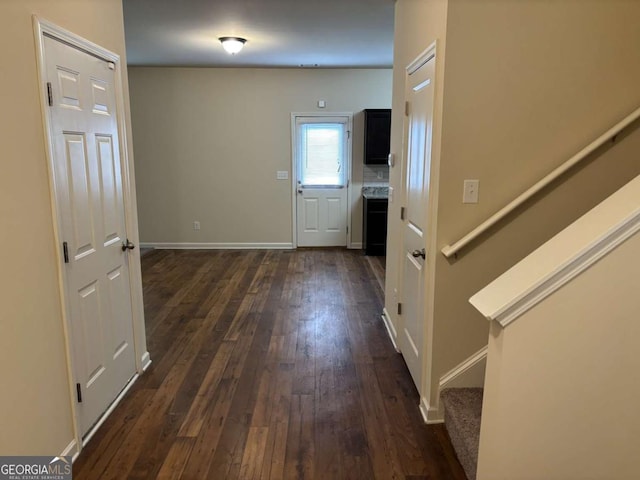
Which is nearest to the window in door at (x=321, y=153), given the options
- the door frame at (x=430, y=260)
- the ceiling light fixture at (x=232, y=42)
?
the ceiling light fixture at (x=232, y=42)

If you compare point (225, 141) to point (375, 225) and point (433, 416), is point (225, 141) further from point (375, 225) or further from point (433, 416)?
point (433, 416)

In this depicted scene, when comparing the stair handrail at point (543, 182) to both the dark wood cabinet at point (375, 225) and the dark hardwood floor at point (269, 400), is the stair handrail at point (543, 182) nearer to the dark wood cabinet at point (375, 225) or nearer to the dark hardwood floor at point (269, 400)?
the dark hardwood floor at point (269, 400)

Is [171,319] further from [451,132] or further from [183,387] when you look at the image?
[451,132]

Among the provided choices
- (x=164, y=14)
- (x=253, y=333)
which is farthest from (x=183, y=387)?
(x=164, y=14)

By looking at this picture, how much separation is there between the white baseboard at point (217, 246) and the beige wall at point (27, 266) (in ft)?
15.6

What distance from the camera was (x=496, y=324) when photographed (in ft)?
4.90

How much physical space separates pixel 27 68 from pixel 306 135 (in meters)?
4.99

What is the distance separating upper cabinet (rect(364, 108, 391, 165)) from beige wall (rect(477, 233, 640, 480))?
5199mm

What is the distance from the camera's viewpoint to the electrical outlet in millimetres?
2256

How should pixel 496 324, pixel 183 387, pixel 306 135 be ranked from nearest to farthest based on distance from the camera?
pixel 496 324
pixel 183 387
pixel 306 135

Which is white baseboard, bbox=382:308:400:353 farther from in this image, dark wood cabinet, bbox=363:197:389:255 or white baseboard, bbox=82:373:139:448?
dark wood cabinet, bbox=363:197:389:255

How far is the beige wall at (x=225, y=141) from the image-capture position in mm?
6410

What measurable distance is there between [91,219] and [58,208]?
343 mm

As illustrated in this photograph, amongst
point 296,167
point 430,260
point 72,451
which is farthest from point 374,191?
point 72,451
